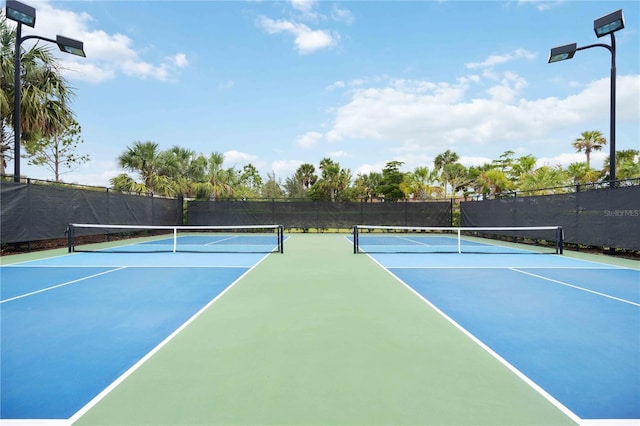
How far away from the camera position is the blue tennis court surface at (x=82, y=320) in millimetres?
2400

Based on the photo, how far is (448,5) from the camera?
12.2 meters

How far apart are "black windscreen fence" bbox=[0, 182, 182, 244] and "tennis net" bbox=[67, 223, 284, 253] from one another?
1.79 ft

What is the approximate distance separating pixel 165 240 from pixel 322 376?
14.8m

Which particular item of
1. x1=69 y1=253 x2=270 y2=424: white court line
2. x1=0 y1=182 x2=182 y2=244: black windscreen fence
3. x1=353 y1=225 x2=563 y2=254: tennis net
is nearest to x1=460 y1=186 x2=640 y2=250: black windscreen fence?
x1=353 y1=225 x2=563 y2=254: tennis net

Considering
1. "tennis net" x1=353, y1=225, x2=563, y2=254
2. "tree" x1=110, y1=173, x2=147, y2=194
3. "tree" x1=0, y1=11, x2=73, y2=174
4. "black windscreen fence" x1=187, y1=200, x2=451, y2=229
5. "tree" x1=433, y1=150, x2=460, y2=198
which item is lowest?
"tennis net" x1=353, y1=225, x2=563, y2=254

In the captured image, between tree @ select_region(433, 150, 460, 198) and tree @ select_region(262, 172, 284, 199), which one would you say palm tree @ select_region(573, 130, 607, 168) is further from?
tree @ select_region(262, 172, 284, 199)

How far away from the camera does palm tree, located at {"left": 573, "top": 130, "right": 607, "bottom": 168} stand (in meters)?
33.4

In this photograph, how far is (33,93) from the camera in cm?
1188

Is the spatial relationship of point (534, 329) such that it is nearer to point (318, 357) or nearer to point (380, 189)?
point (318, 357)

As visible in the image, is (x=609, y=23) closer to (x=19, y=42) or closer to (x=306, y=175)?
(x=19, y=42)

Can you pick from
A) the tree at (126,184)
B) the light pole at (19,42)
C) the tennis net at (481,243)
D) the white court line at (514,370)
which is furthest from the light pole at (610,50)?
the tree at (126,184)

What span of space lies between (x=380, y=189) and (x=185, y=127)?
33.2m

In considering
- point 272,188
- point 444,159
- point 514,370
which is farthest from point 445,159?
point 514,370

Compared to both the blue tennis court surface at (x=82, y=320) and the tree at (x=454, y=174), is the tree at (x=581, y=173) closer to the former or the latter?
the tree at (x=454, y=174)
